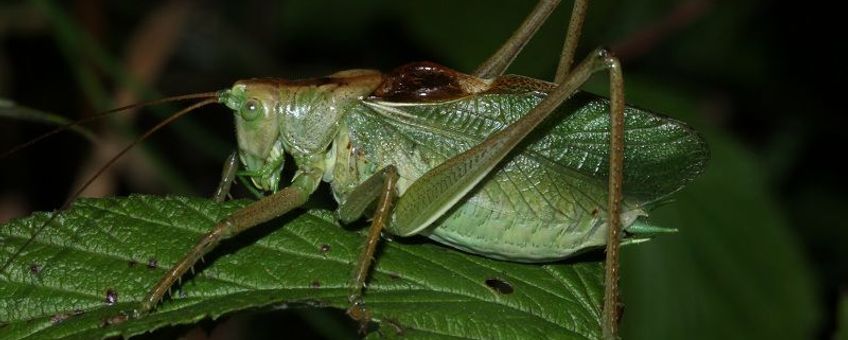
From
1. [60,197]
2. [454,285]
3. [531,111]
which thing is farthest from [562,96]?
[60,197]

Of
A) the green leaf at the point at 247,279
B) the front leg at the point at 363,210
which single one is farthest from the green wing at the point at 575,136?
the green leaf at the point at 247,279

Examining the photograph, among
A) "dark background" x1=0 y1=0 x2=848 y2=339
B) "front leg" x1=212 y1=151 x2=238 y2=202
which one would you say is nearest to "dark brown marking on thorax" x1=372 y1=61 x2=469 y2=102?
"front leg" x1=212 y1=151 x2=238 y2=202

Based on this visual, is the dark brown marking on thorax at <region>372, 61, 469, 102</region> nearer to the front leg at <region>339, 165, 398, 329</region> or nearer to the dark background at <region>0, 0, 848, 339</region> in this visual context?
the front leg at <region>339, 165, 398, 329</region>

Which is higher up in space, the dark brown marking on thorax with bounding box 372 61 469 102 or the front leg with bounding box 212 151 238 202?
the dark brown marking on thorax with bounding box 372 61 469 102

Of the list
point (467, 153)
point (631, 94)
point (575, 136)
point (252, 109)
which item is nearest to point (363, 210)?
point (467, 153)

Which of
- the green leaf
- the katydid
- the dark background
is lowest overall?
the green leaf

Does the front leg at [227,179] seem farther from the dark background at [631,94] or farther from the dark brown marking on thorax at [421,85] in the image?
the dark background at [631,94]

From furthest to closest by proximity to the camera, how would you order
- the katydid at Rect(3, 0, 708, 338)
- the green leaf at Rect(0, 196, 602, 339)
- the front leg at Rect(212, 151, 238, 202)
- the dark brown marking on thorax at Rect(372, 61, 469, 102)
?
1. the front leg at Rect(212, 151, 238, 202)
2. the dark brown marking on thorax at Rect(372, 61, 469, 102)
3. the katydid at Rect(3, 0, 708, 338)
4. the green leaf at Rect(0, 196, 602, 339)
